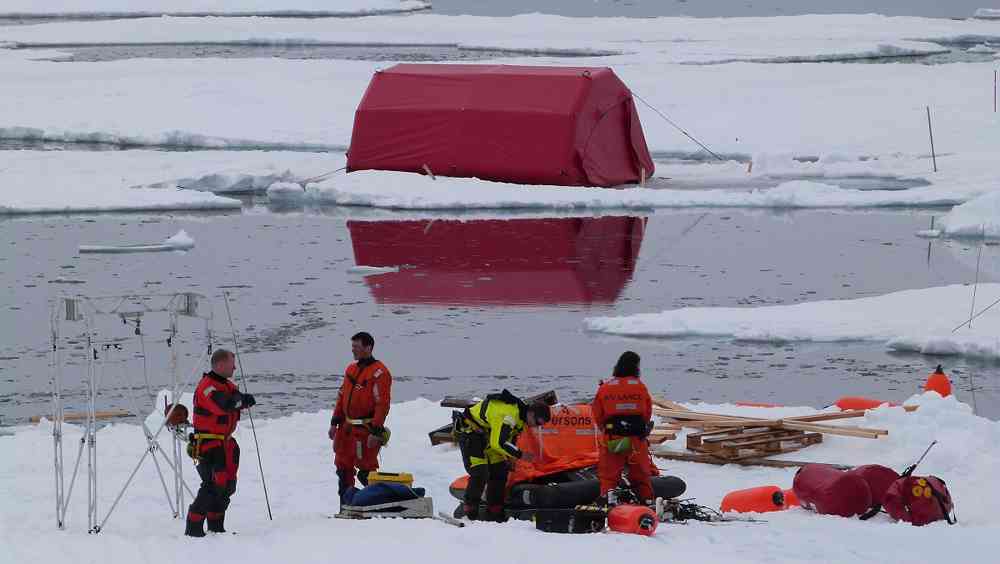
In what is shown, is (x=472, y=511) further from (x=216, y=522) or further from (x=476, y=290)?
(x=476, y=290)

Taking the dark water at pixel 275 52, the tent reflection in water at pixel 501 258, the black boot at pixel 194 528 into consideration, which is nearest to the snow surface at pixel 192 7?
the dark water at pixel 275 52

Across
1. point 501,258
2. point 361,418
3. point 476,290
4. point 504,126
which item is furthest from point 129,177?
point 361,418

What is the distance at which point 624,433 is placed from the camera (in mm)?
10422

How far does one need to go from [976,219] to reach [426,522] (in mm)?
16561

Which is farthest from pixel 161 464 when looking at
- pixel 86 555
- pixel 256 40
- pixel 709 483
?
pixel 256 40

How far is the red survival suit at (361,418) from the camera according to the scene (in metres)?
10.8

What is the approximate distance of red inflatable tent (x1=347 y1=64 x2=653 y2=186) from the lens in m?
27.4

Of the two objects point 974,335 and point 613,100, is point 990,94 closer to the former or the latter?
point 613,100

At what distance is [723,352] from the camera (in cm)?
1661

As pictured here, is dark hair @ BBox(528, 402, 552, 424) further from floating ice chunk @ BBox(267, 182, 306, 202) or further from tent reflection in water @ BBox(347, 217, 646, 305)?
floating ice chunk @ BBox(267, 182, 306, 202)

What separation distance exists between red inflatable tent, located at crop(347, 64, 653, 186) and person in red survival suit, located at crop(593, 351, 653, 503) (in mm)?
16917

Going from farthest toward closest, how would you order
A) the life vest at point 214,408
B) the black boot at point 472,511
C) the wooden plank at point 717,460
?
the wooden plank at point 717,460
the black boot at point 472,511
the life vest at point 214,408

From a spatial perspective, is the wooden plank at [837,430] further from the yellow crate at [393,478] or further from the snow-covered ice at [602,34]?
the snow-covered ice at [602,34]

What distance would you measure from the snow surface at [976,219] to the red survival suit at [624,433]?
569 inches
